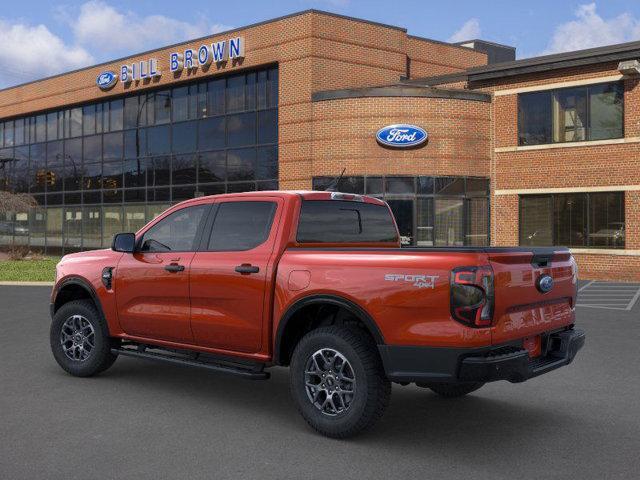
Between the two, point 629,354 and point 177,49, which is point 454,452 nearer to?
point 629,354

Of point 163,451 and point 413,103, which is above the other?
point 413,103

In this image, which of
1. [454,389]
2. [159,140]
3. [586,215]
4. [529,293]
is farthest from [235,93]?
[529,293]

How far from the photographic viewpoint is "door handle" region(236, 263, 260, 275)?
564cm

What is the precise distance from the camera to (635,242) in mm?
20781

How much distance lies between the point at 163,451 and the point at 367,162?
19.4 meters

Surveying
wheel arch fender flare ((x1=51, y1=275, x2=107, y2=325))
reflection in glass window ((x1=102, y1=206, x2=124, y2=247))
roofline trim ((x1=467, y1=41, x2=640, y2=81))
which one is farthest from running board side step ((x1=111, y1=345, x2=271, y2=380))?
reflection in glass window ((x1=102, y1=206, x2=124, y2=247))

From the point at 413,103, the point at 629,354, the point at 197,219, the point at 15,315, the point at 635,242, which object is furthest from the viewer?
the point at 413,103

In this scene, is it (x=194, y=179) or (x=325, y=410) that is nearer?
(x=325, y=410)

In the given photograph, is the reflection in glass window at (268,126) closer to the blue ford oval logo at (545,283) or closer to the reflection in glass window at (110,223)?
the reflection in glass window at (110,223)

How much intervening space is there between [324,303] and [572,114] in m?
19.0

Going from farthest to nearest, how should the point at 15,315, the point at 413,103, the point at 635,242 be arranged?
the point at 413,103 → the point at 635,242 → the point at 15,315

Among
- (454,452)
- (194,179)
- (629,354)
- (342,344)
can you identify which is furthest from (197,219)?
(194,179)

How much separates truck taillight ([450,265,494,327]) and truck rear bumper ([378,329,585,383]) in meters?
0.22

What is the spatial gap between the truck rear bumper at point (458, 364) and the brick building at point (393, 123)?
17984mm
